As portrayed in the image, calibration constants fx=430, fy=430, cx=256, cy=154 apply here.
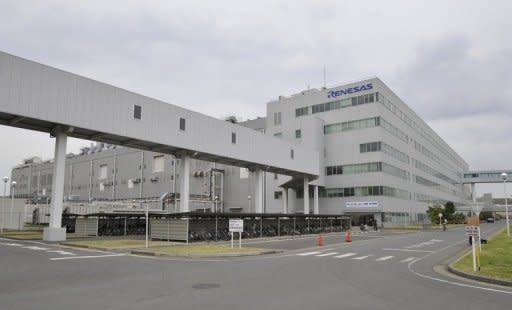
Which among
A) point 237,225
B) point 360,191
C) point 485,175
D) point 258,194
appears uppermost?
point 485,175

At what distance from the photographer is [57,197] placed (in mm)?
29672

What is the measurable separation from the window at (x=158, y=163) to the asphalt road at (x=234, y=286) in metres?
64.9

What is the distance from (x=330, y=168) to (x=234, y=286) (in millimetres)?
62248

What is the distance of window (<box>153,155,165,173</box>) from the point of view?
8231 centimetres

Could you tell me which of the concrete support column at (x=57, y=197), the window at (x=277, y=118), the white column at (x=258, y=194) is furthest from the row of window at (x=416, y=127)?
the concrete support column at (x=57, y=197)

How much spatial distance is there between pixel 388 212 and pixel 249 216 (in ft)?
128

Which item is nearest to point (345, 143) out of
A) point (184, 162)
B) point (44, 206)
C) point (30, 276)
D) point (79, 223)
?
point (184, 162)

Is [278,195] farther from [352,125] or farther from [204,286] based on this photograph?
[204,286]

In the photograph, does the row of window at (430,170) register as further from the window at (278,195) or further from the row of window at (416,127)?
the window at (278,195)

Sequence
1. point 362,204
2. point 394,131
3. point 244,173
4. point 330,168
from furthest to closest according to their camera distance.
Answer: point 244,173, point 394,131, point 330,168, point 362,204

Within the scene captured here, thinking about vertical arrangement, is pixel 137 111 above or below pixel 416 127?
below

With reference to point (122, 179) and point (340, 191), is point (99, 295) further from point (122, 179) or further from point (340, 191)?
point (122, 179)

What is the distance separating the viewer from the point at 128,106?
34.2 meters

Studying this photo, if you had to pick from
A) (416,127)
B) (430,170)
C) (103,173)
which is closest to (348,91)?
(416,127)
